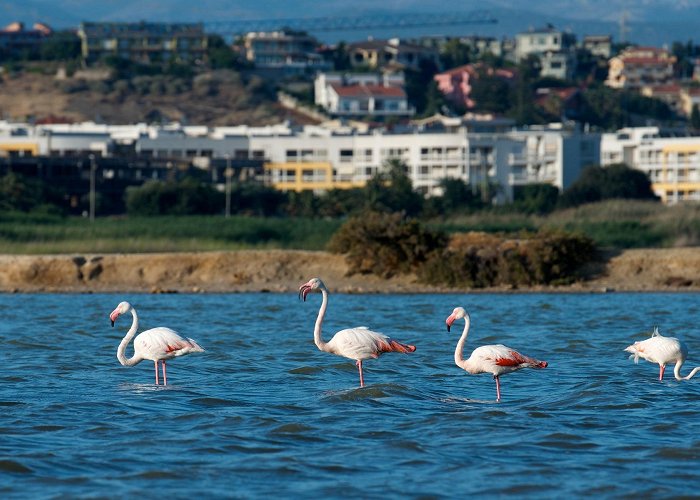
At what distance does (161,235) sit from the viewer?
5503cm

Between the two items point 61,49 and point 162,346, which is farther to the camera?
point 61,49

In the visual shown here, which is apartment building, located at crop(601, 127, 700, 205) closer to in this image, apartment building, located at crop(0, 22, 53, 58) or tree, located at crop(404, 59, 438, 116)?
tree, located at crop(404, 59, 438, 116)

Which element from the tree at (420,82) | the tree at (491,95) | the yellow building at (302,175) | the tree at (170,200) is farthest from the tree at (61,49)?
the tree at (170,200)

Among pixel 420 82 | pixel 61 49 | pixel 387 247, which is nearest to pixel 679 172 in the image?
pixel 387 247

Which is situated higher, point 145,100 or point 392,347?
point 145,100

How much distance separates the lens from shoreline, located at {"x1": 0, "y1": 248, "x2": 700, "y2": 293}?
151ft

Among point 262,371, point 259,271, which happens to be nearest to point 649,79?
point 259,271

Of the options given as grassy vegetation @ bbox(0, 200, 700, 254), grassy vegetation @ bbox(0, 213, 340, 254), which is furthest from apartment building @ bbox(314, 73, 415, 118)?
grassy vegetation @ bbox(0, 213, 340, 254)

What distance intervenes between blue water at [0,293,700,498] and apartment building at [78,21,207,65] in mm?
139695

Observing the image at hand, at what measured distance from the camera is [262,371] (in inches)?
952

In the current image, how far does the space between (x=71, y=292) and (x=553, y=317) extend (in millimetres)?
16286

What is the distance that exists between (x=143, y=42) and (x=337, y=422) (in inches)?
6169

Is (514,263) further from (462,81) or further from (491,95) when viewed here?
(462,81)

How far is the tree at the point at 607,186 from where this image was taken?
9162cm
